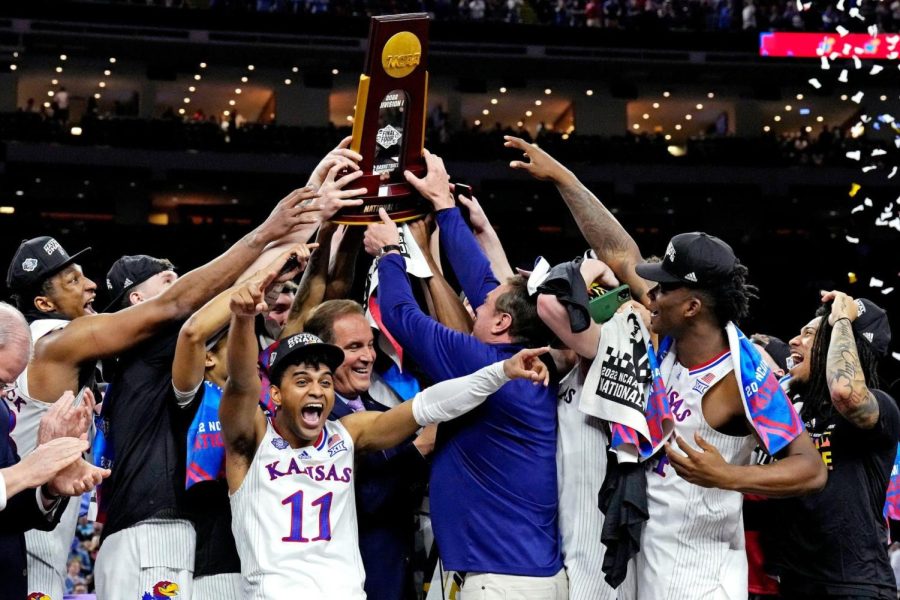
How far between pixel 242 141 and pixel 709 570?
80.4 ft

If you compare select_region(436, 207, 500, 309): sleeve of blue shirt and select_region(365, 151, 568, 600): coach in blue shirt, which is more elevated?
select_region(436, 207, 500, 309): sleeve of blue shirt

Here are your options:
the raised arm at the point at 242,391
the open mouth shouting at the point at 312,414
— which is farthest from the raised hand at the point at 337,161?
the open mouth shouting at the point at 312,414

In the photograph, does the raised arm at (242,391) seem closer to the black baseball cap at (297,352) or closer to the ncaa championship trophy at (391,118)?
the black baseball cap at (297,352)

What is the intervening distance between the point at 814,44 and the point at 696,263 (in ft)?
92.6

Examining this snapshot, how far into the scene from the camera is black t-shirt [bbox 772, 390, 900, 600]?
475 cm

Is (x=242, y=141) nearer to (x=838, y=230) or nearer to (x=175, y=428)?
(x=838, y=230)

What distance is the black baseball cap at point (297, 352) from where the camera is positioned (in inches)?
154

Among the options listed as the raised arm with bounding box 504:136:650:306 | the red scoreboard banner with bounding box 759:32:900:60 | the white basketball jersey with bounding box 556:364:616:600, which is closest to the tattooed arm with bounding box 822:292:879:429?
the raised arm with bounding box 504:136:650:306

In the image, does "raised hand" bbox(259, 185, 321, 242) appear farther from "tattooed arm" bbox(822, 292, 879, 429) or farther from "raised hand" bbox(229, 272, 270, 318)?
"tattooed arm" bbox(822, 292, 879, 429)

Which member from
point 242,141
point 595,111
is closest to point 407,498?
point 242,141

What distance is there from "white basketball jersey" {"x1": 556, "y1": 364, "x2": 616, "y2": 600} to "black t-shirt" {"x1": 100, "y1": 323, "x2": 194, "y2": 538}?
1.48 m

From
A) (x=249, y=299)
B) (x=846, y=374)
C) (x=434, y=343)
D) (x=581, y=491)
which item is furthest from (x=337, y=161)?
(x=846, y=374)

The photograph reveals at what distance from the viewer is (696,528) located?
13.0 feet

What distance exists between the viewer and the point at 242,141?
89.2ft
